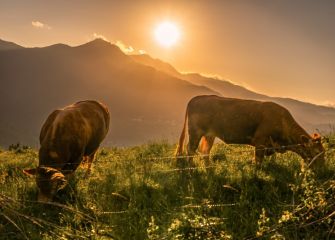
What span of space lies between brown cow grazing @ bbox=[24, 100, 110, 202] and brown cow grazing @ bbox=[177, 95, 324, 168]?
2.95 m

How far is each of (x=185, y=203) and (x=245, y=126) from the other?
200 inches

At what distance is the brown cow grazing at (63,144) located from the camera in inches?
296

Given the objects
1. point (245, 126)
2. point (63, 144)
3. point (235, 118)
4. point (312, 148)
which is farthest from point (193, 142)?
point (63, 144)

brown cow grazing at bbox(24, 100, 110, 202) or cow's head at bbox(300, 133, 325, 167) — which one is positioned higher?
cow's head at bbox(300, 133, 325, 167)

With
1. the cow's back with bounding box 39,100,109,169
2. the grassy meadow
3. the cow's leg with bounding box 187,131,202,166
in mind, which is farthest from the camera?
the cow's leg with bounding box 187,131,202,166

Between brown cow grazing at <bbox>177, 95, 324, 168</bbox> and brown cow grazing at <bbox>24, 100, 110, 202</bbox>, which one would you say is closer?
brown cow grazing at <bbox>24, 100, 110, 202</bbox>

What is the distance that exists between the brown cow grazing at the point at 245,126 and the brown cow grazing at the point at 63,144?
2.95m

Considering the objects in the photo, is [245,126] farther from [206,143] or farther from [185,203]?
[185,203]

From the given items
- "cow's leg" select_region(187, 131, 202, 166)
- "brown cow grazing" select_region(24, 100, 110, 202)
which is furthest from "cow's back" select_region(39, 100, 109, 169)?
"cow's leg" select_region(187, 131, 202, 166)

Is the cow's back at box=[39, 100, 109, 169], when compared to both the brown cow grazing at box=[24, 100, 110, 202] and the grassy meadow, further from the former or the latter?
the grassy meadow

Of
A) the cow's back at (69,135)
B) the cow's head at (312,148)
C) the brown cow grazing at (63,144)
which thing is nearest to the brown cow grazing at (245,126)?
the cow's head at (312,148)

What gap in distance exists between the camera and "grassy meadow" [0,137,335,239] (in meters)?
5.01

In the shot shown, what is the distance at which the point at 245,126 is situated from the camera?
11.1m

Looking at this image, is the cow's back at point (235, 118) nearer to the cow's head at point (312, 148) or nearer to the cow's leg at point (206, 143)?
the cow's leg at point (206, 143)
